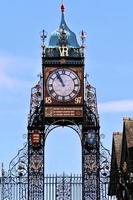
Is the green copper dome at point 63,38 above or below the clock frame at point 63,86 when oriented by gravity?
above

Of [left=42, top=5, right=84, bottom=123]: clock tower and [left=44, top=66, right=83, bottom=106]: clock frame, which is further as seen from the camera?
[left=44, top=66, right=83, bottom=106]: clock frame

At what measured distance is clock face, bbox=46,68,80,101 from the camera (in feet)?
204

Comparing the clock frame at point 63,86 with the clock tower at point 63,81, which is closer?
the clock tower at point 63,81

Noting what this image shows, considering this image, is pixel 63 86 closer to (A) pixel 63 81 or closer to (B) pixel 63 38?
(A) pixel 63 81

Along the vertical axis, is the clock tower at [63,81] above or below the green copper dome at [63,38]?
below

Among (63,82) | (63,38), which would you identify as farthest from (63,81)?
(63,38)

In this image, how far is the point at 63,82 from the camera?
62406 mm

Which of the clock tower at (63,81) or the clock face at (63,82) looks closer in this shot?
the clock tower at (63,81)

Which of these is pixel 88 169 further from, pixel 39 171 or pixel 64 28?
pixel 64 28

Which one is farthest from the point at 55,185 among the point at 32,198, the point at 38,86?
the point at 38,86

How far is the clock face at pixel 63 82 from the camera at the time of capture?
204ft

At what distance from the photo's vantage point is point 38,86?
6212 centimetres

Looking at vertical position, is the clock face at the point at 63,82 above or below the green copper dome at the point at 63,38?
below

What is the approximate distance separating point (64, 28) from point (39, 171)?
9.11 metres
